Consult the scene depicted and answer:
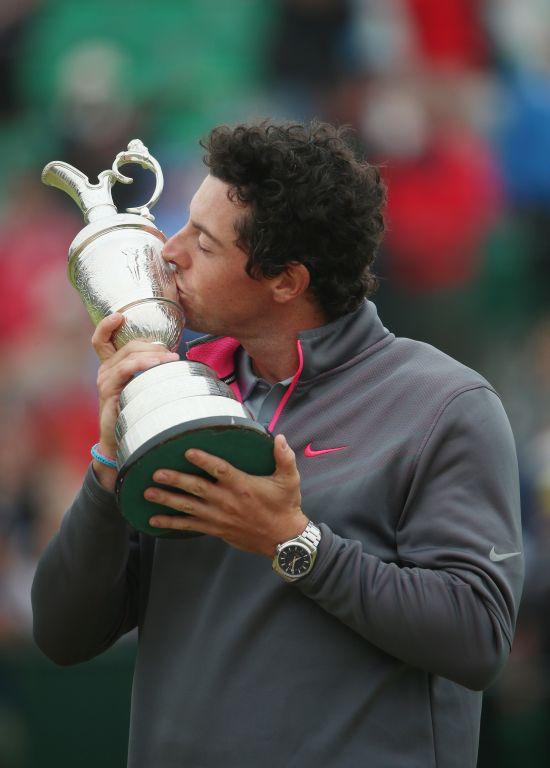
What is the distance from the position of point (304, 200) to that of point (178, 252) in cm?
27

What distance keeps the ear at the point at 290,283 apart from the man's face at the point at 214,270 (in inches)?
0.8

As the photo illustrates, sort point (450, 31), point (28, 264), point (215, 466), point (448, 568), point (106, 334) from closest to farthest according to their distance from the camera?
1. point (215, 466)
2. point (448, 568)
3. point (106, 334)
4. point (28, 264)
5. point (450, 31)

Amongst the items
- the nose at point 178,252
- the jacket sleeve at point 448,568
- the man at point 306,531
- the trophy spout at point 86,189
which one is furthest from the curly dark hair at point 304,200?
the jacket sleeve at point 448,568

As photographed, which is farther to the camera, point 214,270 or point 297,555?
point 214,270

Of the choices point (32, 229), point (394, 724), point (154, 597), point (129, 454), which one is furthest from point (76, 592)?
point (32, 229)

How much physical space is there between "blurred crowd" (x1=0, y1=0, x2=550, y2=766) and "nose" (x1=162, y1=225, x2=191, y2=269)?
3628 mm

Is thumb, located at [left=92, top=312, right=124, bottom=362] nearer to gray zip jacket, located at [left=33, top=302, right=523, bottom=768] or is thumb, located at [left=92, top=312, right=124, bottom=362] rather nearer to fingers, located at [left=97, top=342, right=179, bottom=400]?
fingers, located at [left=97, top=342, right=179, bottom=400]

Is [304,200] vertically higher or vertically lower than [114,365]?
higher

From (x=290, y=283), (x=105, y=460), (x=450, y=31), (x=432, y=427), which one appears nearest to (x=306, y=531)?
(x=432, y=427)

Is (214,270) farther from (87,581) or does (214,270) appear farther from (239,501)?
(87,581)

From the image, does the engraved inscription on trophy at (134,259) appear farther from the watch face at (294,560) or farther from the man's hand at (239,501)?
the watch face at (294,560)

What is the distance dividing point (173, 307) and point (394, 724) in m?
0.85

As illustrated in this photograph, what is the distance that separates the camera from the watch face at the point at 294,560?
212 cm

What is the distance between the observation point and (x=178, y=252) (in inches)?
96.3
